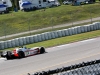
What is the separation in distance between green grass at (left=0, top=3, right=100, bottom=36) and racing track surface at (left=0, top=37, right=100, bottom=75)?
15.8 m

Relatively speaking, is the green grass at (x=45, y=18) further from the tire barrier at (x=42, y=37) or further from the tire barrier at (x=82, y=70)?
the tire barrier at (x=82, y=70)

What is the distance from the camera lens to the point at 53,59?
69.8 feet

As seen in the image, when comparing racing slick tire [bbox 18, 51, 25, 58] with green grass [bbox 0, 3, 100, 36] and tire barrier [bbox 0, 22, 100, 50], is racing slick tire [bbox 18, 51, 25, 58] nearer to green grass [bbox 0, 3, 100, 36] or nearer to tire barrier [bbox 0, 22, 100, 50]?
tire barrier [bbox 0, 22, 100, 50]

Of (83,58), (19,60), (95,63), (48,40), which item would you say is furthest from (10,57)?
(95,63)

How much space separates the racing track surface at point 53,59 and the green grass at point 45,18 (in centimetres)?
1577

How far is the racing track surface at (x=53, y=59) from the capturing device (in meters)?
19.3

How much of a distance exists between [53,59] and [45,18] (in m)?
24.9

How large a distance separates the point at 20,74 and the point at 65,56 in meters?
4.77

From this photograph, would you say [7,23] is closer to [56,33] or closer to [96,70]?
[56,33]

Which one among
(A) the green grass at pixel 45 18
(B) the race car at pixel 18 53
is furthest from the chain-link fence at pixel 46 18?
(B) the race car at pixel 18 53

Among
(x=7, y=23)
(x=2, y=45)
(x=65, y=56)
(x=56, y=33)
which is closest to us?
(x=65, y=56)

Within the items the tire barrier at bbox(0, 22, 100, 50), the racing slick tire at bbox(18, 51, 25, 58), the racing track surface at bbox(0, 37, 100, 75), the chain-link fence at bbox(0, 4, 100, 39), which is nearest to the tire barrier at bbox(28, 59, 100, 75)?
the racing track surface at bbox(0, 37, 100, 75)

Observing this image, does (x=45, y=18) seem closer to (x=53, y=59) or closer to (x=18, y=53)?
(x=18, y=53)

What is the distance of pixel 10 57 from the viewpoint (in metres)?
23.5
